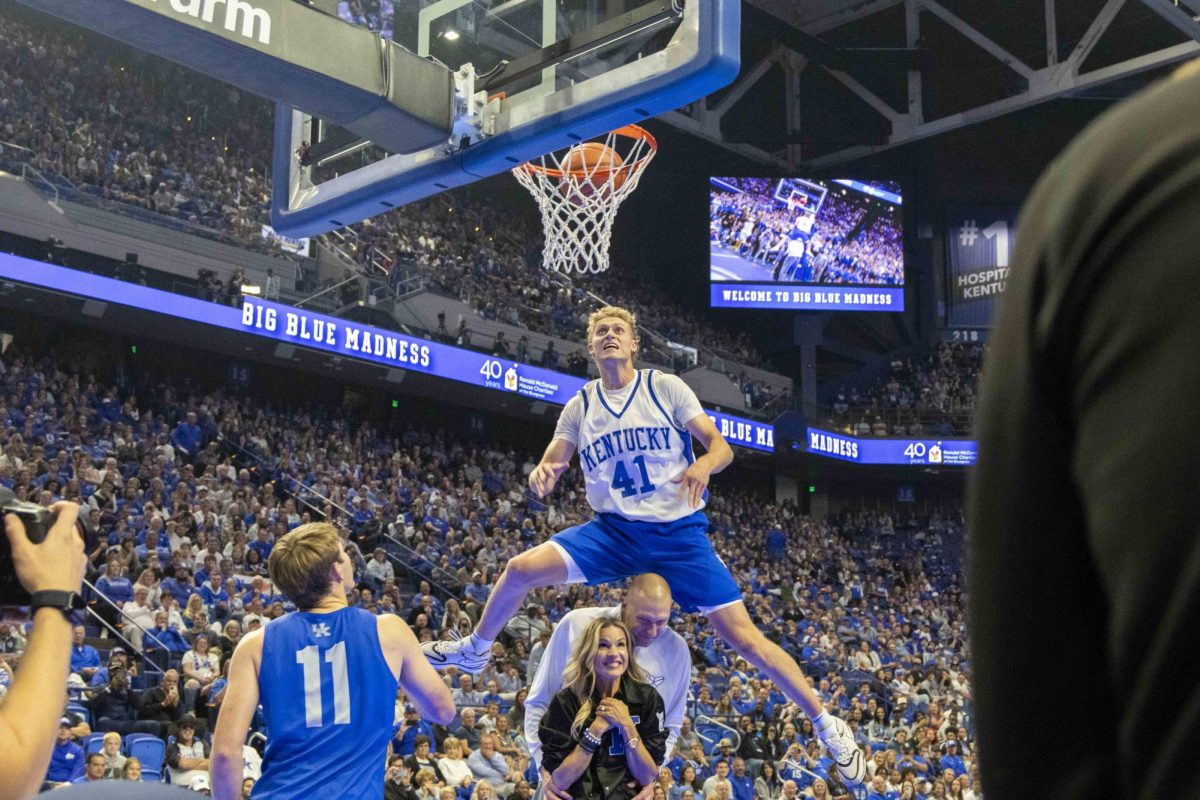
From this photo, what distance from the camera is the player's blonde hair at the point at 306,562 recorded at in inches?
158

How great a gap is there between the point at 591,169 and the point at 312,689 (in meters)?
9.97

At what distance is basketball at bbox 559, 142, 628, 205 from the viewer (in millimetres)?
12633

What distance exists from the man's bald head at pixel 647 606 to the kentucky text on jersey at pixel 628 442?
791 mm

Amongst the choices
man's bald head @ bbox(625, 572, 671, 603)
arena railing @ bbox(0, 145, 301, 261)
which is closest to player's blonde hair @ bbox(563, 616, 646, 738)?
man's bald head @ bbox(625, 572, 671, 603)

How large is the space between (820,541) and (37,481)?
22.7 meters

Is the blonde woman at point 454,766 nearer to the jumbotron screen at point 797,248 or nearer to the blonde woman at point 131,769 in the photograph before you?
the blonde woman at point 131,769

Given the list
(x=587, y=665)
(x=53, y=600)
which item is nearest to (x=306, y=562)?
(x=587, y=665)

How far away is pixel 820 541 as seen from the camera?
108ft

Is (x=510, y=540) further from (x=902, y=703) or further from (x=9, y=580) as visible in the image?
(x=9, y=580)

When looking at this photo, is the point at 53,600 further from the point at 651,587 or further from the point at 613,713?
the point at 651,587

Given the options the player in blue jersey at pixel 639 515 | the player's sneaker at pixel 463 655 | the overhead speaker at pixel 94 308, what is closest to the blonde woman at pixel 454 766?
the player's sneaker at pixel 463 655

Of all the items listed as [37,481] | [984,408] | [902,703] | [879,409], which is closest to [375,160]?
[984,408]

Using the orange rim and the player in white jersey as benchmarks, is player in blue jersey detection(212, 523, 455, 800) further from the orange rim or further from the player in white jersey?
the orange rim

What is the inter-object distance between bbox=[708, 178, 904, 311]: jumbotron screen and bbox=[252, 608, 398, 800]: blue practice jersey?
30553 millimetres
